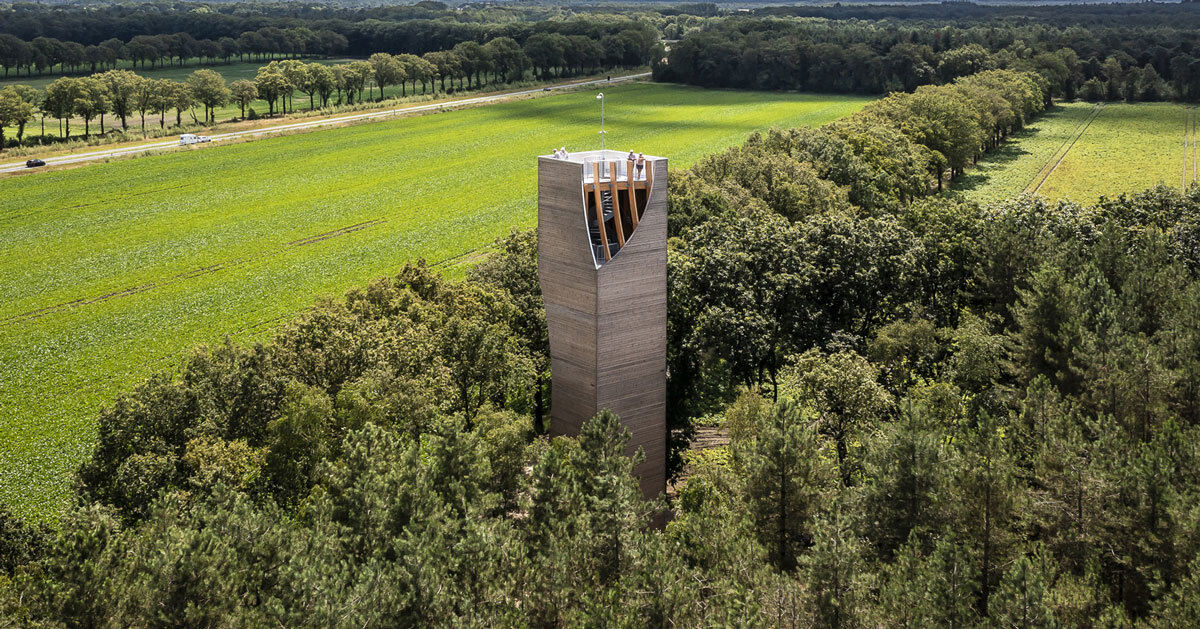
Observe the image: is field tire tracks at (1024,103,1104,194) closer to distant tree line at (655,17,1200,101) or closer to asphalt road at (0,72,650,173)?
distant tree line at (655,17,1200,101)

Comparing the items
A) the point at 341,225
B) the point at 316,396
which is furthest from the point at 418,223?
the point at 316,396

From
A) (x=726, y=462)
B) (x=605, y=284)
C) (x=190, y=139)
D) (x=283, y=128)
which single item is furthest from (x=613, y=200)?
(x=283, y=128)

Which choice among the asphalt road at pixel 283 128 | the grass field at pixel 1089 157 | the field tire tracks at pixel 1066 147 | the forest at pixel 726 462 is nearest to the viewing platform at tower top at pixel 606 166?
the forest at pixel 726 462

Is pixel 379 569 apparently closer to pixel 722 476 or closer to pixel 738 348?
pixel 722 476

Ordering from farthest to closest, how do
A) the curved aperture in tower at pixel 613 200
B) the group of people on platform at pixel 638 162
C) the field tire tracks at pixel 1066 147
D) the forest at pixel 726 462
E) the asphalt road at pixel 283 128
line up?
the field tire tracks at pixel 1066 147 < the asphalt road at pixel 283 128 < the group of people on platform at pixel 638 162 < the curved aperture in tower at pixel 613 200 < the forest at pixel 726 462

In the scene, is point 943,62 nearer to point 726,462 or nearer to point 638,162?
point 638,162

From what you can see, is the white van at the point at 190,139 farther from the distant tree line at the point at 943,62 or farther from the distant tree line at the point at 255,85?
the distant tree line at the point at 943,62
